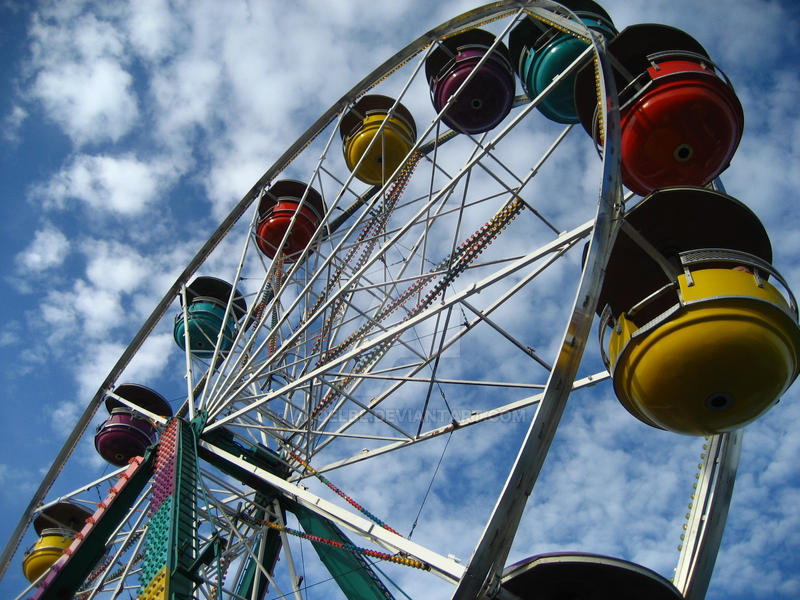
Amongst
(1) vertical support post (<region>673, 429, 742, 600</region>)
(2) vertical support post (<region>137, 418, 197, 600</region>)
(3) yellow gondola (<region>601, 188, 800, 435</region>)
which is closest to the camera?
(3) yellow gondola (<region>601, 188, 800, 435</region>)

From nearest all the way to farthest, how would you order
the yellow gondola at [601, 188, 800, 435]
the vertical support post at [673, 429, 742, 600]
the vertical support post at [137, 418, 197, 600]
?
the yellow gondola at [601, 188, 800, 435]
the vertical support post at [673, 429, 742, 600]
the vertical support post at [137, 418, 197, 600]

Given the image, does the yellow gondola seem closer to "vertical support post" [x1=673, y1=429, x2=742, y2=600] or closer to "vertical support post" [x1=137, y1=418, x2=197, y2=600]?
"vertical support post" [x1=673, y1=429, x2=742, y2=600]

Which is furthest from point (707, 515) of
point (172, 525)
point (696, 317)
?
Result: point (172, 525)

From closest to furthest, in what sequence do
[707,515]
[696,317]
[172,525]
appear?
[696,317] → [707,515] → [172,525]

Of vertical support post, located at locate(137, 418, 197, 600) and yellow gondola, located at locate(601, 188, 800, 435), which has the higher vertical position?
yellow gondola, located at locate(601, 188, 800, 435)

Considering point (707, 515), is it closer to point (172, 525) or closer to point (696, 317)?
point (696, 317)

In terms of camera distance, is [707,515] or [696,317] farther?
[707,515]

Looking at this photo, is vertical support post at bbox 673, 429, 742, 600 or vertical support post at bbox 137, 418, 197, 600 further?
vertical support post at bbox 137, 418, 197, 600

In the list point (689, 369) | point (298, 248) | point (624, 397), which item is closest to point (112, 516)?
point (298, 248)

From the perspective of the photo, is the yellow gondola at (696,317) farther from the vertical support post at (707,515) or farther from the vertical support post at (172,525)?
the vertical support post at (172,525)

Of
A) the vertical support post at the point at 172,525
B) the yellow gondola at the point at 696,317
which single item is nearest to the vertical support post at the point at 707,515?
the yellow gondola at the point at 696,317

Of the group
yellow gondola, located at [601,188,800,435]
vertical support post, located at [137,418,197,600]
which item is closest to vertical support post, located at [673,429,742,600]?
yellow gondola, located at [601,188,800,435]

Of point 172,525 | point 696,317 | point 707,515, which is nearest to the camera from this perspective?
point 696,317

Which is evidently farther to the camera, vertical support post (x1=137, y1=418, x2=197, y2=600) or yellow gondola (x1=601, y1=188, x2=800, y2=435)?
vertical support post (x1=137, y1=418, x2=197, y2=600)
